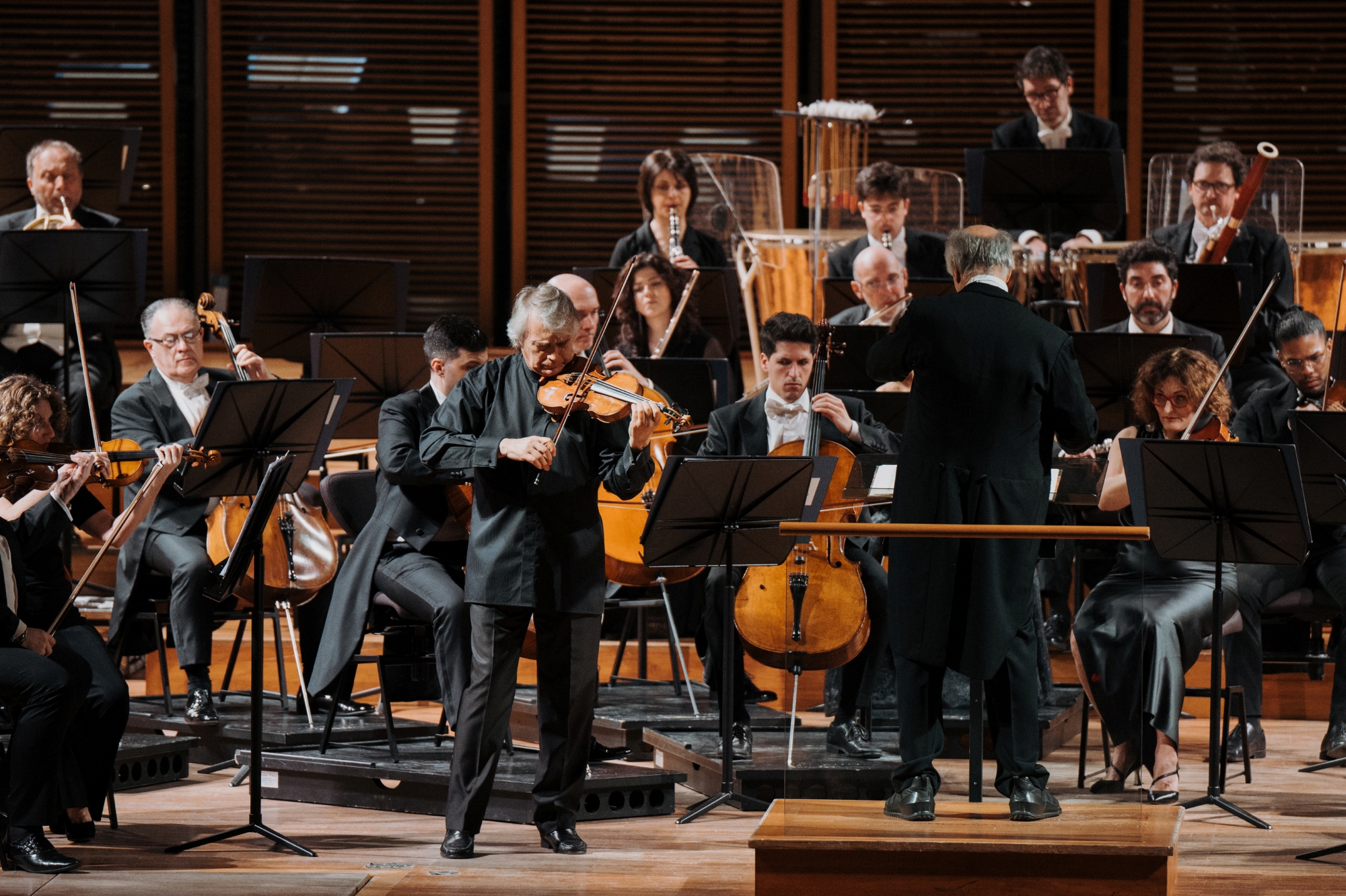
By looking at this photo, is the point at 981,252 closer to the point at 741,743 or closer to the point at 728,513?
the point at 728,513

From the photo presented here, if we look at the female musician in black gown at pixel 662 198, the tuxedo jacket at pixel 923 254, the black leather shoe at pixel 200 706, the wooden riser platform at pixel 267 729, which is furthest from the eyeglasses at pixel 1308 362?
the black leather shoe at pixel 200 706

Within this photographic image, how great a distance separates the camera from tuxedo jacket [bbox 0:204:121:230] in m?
5.68

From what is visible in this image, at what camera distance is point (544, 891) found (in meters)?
3.38

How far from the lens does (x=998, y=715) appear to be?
119 inches

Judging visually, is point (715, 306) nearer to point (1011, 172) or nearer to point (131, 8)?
point (1011, 172)

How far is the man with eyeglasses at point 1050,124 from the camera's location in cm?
612

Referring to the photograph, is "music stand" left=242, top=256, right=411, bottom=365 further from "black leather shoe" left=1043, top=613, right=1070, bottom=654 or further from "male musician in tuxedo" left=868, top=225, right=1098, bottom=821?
"male musician in tuxedo" left=868, top=225, right=1098, bottom=821

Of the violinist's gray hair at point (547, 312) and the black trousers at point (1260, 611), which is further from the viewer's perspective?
the black trousers at point (1260, 611)

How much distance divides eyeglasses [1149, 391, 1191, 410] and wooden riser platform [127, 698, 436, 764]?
2.05 m

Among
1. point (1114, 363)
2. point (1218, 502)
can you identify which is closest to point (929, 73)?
point (1114, 363)

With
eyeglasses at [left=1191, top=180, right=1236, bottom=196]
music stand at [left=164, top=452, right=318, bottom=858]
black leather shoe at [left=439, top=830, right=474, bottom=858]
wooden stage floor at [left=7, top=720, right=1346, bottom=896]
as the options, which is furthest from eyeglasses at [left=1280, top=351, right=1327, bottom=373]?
music stand at [left=164, top=452, right=318, bottom=858]

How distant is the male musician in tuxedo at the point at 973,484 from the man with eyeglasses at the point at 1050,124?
2.93 meters

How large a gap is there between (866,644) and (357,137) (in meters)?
4.40

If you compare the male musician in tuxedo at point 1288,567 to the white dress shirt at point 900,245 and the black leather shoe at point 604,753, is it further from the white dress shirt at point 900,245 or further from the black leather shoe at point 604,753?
the black leather shoe at point 604,753
